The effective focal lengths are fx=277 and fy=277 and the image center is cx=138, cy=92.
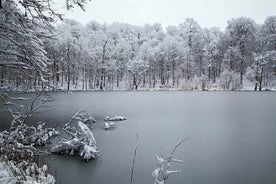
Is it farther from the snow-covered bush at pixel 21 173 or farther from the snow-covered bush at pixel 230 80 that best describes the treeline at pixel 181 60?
the snow-covered bush at pixel 21 173

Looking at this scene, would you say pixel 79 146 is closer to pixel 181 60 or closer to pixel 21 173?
pixel 21 173

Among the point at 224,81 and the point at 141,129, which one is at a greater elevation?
the point at 224,81

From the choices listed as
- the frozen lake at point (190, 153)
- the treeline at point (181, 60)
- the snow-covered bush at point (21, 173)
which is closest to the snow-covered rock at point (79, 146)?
the frozen lake at point (190, 153)

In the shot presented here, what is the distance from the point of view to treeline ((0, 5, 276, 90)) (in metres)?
58.8

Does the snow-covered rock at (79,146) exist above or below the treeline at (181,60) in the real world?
below

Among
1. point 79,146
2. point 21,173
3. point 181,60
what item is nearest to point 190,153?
point 79,146

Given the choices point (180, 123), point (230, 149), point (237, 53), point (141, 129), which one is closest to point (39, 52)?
point (230, 149)

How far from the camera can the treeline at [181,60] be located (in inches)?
2317

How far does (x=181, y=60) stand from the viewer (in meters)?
71.0

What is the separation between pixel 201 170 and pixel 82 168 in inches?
169

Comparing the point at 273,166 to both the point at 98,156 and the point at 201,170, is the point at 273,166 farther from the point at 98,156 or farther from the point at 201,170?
the point at 98,156

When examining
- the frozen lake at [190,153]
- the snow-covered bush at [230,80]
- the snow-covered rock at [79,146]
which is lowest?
the frozen lake at [190,153]

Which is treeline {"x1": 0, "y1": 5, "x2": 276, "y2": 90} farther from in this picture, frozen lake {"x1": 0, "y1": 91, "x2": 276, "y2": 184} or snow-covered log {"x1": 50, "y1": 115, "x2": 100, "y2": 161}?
snow-covered log {"x1": 50, "y1": 115, "x2": 100, "y2": 161}

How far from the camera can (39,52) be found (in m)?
6.79
